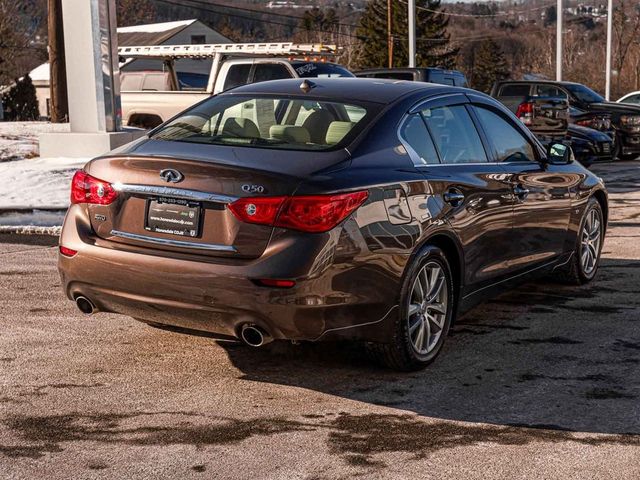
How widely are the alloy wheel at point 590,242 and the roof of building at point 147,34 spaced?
6140 cm

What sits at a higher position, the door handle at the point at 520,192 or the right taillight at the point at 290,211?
the right taillight at the point at 290,211

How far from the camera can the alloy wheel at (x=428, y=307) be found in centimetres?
577

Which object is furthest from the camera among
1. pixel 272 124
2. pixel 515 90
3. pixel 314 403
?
pixel 515 90

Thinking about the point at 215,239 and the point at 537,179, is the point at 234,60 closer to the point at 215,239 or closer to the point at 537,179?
the point at 537,179

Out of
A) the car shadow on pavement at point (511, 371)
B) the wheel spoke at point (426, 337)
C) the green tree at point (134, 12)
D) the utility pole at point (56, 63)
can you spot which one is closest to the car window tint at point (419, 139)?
the wheel spoke at point (426, 337)

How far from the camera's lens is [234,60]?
18.5 metres

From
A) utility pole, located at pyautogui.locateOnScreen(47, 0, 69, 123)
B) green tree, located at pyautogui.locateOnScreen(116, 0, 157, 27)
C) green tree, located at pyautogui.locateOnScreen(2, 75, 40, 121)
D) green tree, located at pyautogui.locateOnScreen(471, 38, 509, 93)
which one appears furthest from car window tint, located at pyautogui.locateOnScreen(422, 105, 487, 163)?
green tree, located at pyautogui.locateOnScreen(471, 38, 509, 93)

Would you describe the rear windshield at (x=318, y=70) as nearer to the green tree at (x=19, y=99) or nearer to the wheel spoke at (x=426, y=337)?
the wheel spoke at (x=426, y=337)

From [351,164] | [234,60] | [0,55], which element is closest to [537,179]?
[351,164]

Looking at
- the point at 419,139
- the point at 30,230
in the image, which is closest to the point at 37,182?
the point at 30,230

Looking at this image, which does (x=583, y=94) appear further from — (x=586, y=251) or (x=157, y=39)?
(x=157, y=39)

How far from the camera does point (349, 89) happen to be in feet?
20.7

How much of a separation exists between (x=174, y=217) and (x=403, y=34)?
80.5 metres

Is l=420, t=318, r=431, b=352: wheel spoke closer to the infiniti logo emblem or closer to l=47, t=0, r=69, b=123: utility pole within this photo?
the infiniti logo emblem
